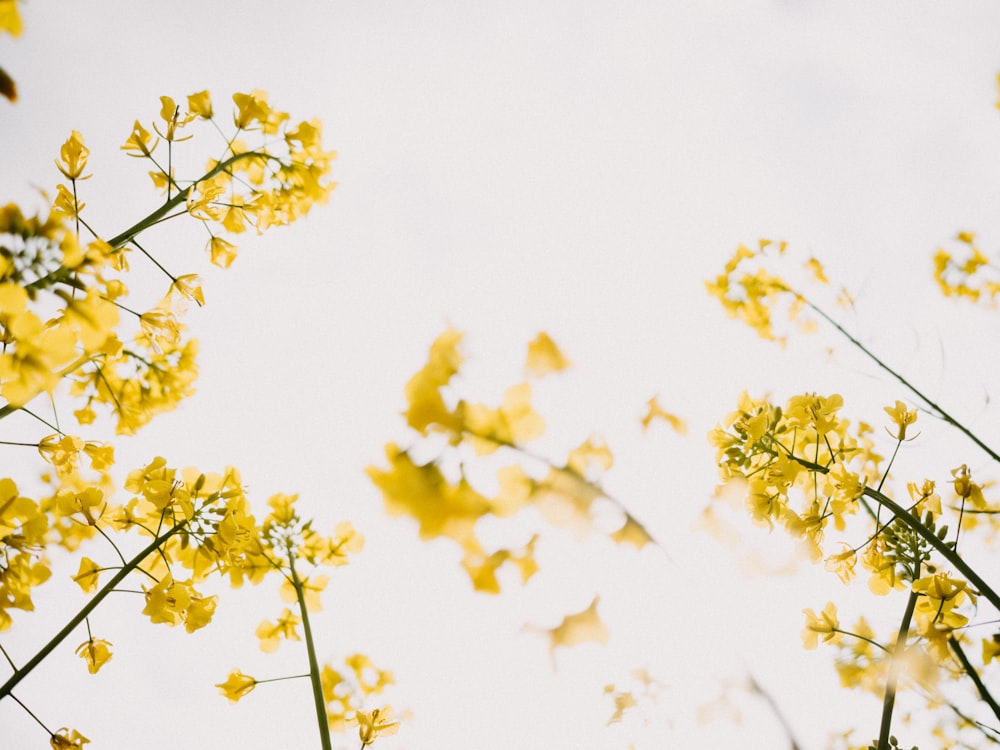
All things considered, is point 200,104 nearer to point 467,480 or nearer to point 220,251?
point 220,251

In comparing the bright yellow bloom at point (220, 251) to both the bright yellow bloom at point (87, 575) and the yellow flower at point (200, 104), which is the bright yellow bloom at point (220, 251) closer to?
the yellow flower at point (200, 104)

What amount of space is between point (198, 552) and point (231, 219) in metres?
0.82

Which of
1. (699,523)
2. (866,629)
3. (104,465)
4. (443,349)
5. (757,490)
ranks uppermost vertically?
(443,349)

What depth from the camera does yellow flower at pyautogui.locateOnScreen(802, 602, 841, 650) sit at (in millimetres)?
1062

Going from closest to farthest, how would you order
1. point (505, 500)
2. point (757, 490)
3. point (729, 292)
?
point (757, 490), point (505, 500), point (729, 292)

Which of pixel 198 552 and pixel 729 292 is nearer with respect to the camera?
pixel 198 552

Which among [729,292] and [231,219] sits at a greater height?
[729,292]

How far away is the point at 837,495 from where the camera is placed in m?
0.97

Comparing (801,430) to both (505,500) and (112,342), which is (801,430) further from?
(112,342)

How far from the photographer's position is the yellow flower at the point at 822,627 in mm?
1062

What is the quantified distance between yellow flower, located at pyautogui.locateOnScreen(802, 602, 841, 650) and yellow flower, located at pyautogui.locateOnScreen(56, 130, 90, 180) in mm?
1714

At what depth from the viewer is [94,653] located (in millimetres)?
1062

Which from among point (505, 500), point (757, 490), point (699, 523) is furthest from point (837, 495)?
point (505, 500)

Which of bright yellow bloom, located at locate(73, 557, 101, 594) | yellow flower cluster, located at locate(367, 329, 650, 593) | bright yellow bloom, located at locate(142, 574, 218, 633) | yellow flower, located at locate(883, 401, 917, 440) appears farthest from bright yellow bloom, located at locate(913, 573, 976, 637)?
bright yellow bloom, located at locate(73, 557, 101, 594)
